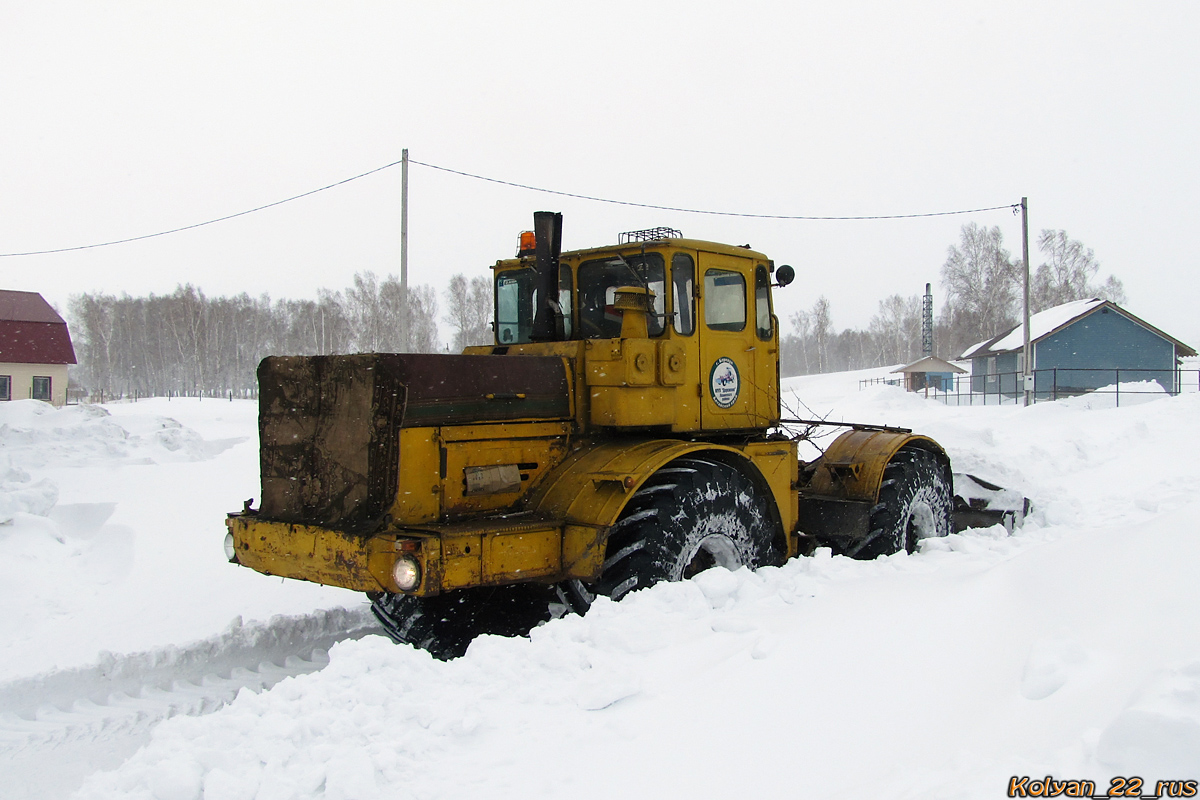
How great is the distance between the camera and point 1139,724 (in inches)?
105

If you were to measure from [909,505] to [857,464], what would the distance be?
636 millimetres

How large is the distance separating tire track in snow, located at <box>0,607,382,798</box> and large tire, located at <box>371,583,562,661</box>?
28.3 inches

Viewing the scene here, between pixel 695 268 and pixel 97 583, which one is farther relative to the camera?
pixel 97 583

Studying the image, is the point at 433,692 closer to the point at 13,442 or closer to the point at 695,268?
the point at 695,268

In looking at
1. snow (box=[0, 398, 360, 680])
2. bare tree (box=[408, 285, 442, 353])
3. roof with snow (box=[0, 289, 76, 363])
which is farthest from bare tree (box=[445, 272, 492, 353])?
snow (box=[0, 398, 360, 680])

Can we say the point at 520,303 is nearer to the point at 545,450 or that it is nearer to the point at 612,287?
the point at 612,287

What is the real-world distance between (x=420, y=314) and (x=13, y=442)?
5085cm

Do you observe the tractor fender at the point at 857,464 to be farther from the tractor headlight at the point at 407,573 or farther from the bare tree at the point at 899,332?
the bare tree at the point at 899,332

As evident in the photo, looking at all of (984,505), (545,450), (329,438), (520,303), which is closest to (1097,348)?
(984,505)

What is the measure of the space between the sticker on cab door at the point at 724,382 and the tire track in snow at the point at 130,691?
10.5ft

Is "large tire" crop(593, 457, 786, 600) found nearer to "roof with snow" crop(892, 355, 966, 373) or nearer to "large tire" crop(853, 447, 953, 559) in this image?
"large tire" crop(853, 447, 953, 559)

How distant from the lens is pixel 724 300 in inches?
266

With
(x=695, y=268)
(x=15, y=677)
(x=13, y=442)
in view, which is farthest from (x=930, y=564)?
(x=13, y=442)

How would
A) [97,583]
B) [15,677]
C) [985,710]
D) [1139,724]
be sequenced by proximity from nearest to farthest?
[1139,724] < [985,710] < [15,677] < [97,583]
